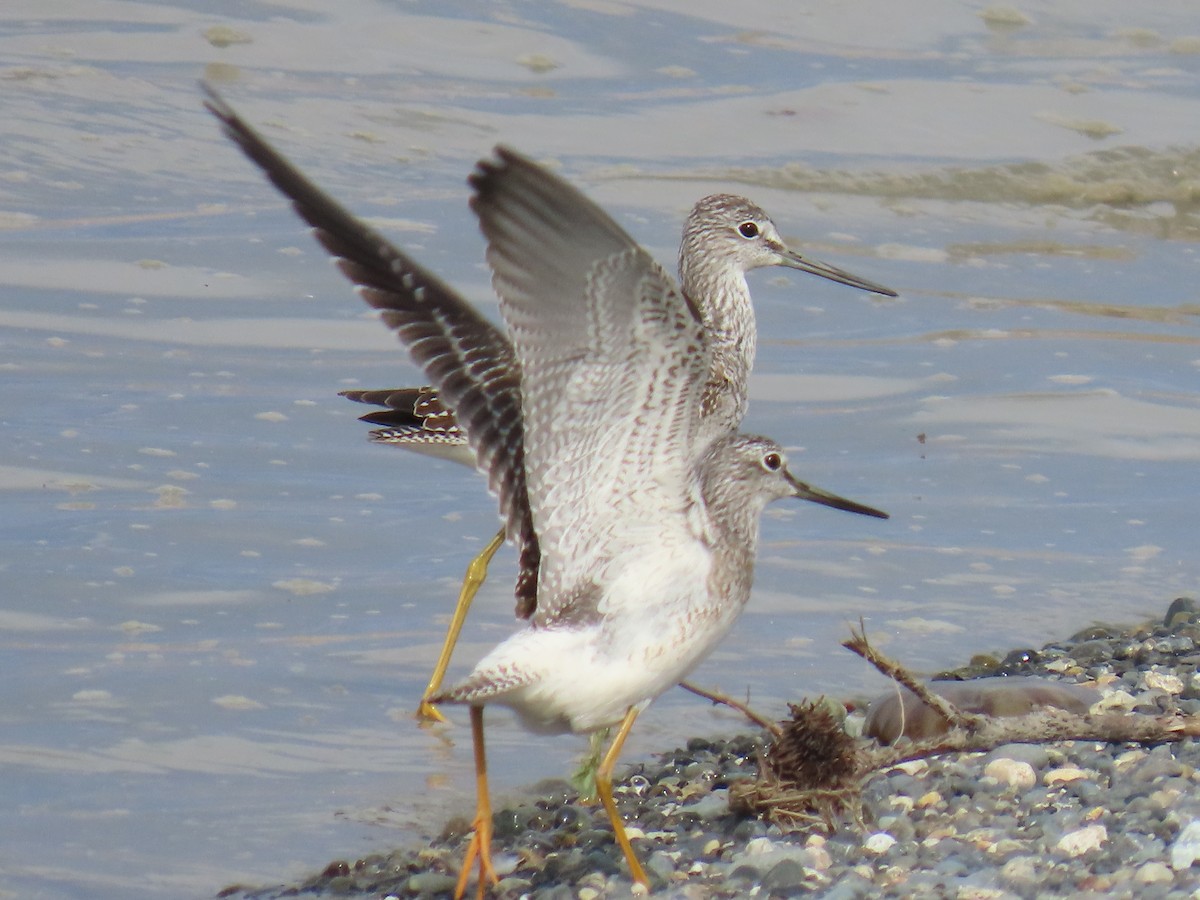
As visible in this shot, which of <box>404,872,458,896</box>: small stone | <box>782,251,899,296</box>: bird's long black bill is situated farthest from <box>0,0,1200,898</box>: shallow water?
<box>782,251,899,296</box>: bird's long black bill

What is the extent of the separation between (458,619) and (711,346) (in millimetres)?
1183

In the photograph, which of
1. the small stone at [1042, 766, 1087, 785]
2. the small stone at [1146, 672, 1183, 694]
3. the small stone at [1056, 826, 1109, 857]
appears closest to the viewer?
the small stone at [1056, 826, 1109, 857]

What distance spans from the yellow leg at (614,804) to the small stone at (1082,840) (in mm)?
849

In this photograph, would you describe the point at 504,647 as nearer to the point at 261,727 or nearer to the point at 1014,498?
the point at 261,727

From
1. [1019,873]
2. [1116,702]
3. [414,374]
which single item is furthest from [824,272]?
[1019,873]

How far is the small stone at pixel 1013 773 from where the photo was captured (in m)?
4.19

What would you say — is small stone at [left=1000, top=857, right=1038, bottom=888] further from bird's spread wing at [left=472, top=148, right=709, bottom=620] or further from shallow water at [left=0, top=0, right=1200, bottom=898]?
shallow water at [left=0, top=0, right=1200, bottom=898]

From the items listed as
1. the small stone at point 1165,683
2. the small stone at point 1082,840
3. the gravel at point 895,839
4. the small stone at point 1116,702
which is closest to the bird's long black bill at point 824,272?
the small stone at point 1165,683

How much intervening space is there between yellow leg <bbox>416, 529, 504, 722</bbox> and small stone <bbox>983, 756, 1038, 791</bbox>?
168cm

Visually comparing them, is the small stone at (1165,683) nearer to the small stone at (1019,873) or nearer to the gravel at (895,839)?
the gravel at (895,839)

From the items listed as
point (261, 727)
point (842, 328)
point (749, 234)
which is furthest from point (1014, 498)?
point (261, 727)

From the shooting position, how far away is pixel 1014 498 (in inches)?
275

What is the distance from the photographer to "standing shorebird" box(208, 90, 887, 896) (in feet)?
11.9

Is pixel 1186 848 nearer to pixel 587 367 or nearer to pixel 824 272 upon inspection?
pixel 587 367
